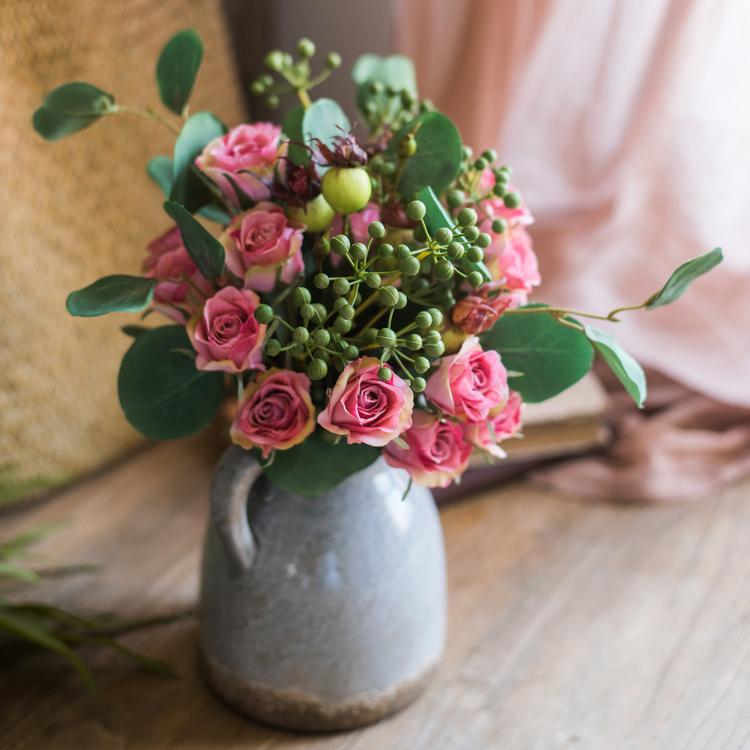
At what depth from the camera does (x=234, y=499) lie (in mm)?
640

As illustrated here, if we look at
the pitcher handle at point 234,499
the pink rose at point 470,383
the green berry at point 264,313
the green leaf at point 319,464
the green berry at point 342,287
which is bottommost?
the pitcher handle at point 234,499

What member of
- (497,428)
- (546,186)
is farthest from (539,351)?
(546,186)

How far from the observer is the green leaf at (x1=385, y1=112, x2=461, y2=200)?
1.96 feet

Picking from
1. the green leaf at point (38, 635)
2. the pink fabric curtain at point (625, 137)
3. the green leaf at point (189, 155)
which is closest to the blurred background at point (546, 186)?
the pink fabric curtain at point (625, 137)

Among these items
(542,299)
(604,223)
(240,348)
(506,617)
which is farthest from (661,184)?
(240,348)

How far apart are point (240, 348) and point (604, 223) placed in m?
0.58

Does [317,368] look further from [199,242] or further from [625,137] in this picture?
[625,137]

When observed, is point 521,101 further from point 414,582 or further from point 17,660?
point 17,660

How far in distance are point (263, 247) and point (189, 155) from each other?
0.36 ft

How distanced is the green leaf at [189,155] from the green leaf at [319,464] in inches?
7.2

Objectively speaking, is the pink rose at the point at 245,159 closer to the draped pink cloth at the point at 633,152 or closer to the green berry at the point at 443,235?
the green berry at the point at 443,235

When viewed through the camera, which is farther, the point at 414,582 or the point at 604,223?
the point at 604,223

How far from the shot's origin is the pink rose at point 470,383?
1.83 ft

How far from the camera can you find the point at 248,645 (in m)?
0.67
